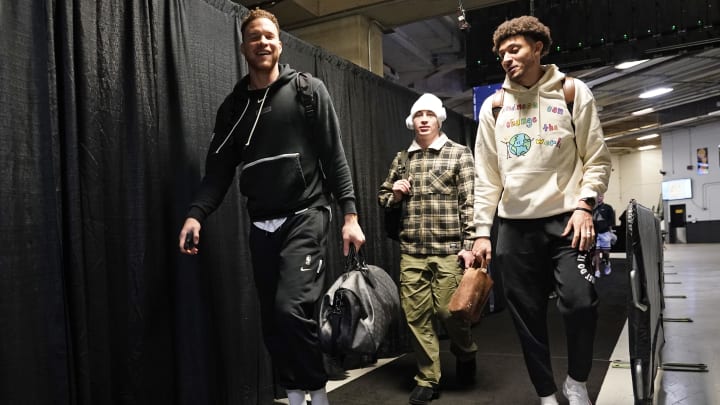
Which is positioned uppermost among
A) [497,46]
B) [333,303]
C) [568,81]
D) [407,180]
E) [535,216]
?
[497,46]

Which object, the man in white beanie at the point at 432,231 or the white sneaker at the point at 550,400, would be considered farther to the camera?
the man in white beanie at the point at 432,231

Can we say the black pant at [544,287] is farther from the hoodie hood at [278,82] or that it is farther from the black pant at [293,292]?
the hoodie hood at [278,82]

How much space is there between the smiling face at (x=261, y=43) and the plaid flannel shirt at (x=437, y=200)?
129 centimetres

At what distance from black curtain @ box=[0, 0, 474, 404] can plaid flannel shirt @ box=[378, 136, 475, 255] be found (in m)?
0.93

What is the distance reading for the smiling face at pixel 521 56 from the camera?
2.14m

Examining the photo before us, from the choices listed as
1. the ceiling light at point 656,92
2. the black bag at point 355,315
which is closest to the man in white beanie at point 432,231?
the black bag at point 355,315

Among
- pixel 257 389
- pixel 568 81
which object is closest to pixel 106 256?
pixel 257 389

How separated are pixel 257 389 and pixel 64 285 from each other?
1243mm

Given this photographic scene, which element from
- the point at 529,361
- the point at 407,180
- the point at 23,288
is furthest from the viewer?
the point at 407,180

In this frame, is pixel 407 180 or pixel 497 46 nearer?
pixel 497 46

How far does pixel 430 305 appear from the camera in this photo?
3027mm

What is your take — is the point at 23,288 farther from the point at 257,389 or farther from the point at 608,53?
the point at 608,53

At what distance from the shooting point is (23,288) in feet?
6.02

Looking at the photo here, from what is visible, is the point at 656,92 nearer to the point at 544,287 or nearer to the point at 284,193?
the point at 544,287
